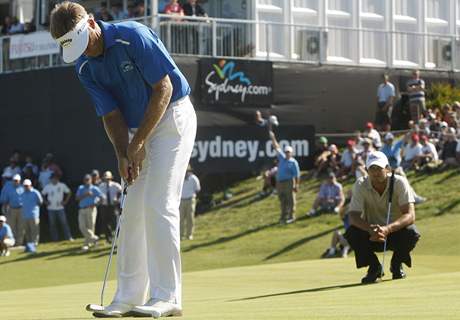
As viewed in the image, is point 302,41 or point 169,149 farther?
point 302,41

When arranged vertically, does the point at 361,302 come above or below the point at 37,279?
above

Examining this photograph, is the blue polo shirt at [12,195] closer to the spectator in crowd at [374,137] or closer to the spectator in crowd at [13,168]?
the spectator in crowd at [13,168]

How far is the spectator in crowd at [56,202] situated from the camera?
104 feet

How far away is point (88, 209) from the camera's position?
30000 mm

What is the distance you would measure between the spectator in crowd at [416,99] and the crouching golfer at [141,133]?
82.4 ft

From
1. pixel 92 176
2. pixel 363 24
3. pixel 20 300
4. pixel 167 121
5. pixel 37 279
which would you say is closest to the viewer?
pixel 167 121

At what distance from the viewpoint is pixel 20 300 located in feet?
42.5

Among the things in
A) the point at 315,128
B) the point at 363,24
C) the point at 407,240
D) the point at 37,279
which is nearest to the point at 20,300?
the point at 407,240

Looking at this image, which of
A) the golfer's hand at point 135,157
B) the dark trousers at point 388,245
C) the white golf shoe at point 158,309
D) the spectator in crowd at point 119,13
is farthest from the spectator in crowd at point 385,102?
the white golf shoe at point 158,309

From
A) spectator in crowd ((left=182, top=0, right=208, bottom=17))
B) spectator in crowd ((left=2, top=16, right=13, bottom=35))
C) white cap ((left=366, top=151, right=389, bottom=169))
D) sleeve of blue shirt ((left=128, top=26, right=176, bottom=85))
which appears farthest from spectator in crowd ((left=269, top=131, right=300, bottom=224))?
sleeve of blue shirt ((left=128, top=26, right=176, bottom=85))

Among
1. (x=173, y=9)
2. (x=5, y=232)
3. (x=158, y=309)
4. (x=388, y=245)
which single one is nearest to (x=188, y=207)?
(x=5, y=232)

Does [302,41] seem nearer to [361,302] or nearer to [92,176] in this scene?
[92,176]

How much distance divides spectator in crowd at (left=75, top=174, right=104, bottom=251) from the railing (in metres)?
4.08

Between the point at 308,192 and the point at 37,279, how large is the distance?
31.5 ft
